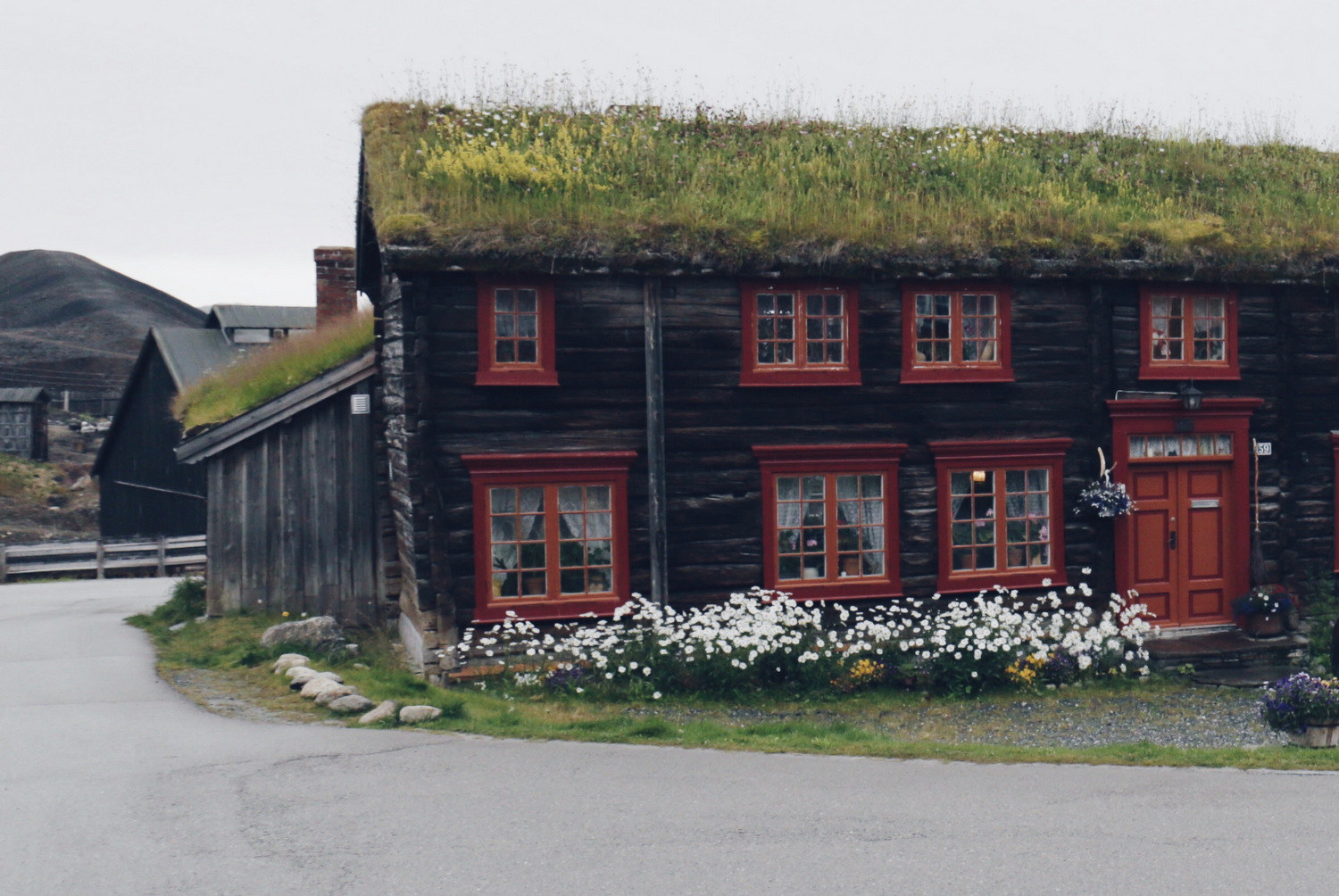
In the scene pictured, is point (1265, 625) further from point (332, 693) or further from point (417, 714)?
point (332, 693)

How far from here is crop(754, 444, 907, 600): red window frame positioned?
14242mm

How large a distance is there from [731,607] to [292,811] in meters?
6.61

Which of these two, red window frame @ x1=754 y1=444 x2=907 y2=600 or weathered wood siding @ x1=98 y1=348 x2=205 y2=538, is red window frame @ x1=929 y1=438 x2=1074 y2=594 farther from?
weathered wood siding @ x1=98 y1=348 x2=205 y2=538

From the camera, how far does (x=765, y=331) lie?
14297 mm

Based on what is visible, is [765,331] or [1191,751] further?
[765,331]

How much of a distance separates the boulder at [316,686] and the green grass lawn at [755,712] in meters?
0.11

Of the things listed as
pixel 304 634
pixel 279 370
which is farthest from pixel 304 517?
pixel 279 370

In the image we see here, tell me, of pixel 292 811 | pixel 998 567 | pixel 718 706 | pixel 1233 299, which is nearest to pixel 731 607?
pixel 718 706

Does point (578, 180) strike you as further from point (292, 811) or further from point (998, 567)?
point (292, 811)

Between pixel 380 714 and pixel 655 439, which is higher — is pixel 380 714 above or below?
below

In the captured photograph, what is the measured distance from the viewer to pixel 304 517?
16.5m

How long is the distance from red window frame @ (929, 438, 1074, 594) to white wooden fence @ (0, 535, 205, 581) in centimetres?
1987

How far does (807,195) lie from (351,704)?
823 cm

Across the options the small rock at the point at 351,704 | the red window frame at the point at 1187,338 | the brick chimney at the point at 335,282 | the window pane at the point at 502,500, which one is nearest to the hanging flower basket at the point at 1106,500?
the red window frame at the point at 1187,338
